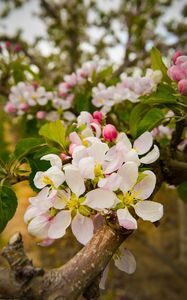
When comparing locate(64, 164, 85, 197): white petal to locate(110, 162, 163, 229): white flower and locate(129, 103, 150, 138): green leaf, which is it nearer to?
locate(110, 162, 163, 229): white flower

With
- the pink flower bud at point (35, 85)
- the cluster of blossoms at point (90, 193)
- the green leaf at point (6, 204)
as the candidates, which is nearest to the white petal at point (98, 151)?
the cluster of blossoms at point (90, 193)

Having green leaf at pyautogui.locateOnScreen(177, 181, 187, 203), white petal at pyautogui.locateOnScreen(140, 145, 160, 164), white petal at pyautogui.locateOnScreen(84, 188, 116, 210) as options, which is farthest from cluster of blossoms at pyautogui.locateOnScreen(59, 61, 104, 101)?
white petal at pyautogui.locateOnScreen(84, 188, 116, 210)

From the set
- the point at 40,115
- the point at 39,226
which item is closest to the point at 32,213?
the point at 39,226

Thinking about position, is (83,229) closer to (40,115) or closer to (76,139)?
(76,139)

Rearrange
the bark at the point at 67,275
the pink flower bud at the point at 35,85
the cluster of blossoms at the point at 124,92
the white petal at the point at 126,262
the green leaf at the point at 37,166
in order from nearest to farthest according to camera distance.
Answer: the bark at the point at 67,275, the white petal at the point at 126,262, the green leaf at the point at 37,166, the cluster of blossoms at the point at 124,92, the pink flower bud at the point at 35,85

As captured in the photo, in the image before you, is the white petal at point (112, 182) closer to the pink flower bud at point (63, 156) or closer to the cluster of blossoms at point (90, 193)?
the cluster of blossoms at point (90, 193)

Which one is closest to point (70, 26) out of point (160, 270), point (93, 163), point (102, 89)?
point (160, 270)
